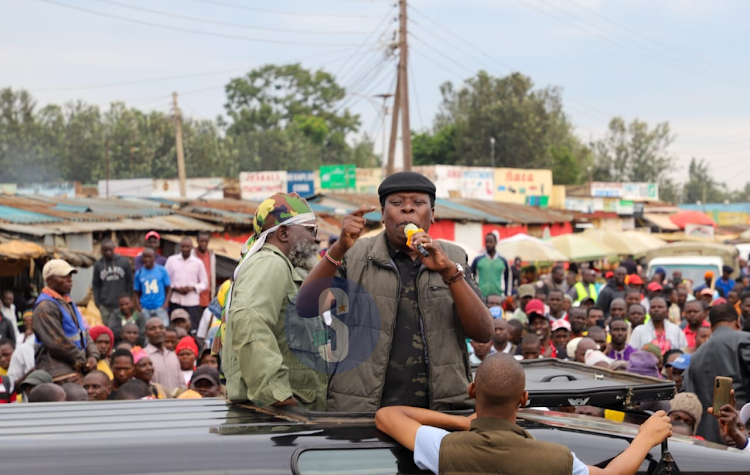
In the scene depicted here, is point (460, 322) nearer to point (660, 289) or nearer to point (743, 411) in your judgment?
point (743, 411)

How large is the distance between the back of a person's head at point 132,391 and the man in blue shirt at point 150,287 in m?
4.26

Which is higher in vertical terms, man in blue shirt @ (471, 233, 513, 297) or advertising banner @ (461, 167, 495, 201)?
advertising banner @ (461, 167, 495, 201)

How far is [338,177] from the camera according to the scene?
121 ft

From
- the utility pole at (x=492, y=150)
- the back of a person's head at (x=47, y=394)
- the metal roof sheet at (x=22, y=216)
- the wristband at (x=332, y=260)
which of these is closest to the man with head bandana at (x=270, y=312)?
the wristband at (x=332, y=260)

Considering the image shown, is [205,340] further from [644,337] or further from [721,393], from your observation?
[721,393]

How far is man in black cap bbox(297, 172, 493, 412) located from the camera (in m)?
3.57

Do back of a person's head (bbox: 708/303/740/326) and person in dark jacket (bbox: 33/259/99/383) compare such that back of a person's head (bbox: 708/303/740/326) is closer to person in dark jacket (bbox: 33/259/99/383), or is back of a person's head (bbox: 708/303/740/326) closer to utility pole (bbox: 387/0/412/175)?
person in dark jacket (bbox: 33/259/99/383)

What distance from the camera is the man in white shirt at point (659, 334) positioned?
10.2m

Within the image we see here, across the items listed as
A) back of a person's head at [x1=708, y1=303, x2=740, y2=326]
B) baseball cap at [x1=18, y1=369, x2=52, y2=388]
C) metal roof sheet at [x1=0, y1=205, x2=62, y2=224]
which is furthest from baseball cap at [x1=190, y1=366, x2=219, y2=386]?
metal roof sheet at [x1=0, y1=205, x2=62, y2=224]

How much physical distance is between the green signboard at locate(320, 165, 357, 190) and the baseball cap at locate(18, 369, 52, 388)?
28.9 metres

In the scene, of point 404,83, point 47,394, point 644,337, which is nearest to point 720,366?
point 644,337

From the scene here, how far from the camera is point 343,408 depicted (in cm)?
364

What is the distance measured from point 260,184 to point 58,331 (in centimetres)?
2993

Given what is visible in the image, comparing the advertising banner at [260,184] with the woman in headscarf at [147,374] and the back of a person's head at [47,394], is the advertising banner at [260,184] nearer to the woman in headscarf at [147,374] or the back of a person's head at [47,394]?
the woman in headscarf at [147,374]
